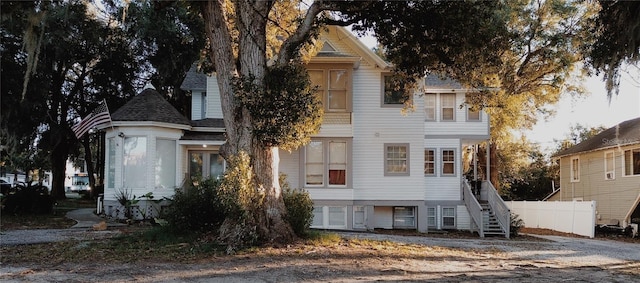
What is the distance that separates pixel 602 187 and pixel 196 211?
2083cm

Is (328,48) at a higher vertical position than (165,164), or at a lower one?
higher

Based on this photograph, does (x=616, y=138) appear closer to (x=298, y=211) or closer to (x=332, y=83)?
(x=332, y=83)

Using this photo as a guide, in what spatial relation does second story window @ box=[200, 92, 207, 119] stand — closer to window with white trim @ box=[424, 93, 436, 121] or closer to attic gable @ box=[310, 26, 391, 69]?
attic gable @ box=[310, 26, 391, 69]

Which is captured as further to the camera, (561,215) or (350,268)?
(561,215)

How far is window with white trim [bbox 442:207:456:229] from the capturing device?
866 inches

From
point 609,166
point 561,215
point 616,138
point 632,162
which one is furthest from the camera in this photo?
point 609,166

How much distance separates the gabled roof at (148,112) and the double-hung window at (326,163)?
4773mm

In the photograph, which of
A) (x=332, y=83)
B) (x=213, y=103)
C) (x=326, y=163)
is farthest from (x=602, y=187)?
(x=213, y=103)

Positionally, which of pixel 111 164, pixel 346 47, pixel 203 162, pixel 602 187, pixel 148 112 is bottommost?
pixel 602 187

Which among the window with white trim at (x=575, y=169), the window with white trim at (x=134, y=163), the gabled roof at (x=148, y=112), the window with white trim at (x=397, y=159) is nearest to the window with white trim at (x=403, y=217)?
the window with white trim at (x=397, y=159)

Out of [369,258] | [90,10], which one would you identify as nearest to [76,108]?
[90,10]

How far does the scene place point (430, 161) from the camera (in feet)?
72.6

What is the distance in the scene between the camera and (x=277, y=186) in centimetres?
1162

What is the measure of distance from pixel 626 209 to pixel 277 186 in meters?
18.5
